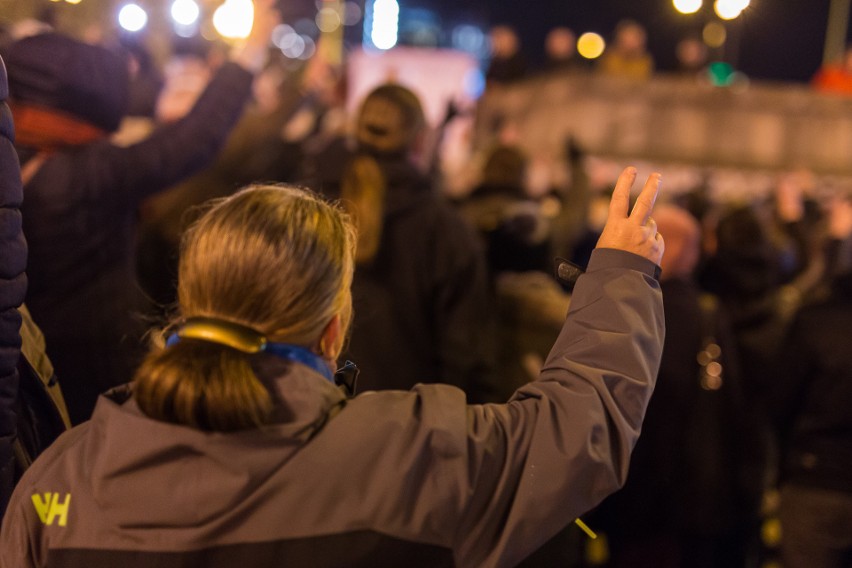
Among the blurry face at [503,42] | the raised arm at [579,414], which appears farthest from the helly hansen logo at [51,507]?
the blurry face at [503,42]

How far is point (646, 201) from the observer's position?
1.94m

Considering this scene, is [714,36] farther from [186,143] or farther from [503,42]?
[186,143]

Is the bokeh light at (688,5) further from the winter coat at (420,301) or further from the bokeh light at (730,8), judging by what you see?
the winter coat at (420,301)

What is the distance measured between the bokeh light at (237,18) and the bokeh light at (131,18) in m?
2.23

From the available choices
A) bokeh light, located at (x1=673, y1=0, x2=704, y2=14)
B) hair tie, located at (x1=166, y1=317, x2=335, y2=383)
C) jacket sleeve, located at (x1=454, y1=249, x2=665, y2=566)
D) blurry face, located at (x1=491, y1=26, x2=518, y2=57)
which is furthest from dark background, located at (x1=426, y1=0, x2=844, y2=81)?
hair tie, located at (x1=166, y1=317, x2=335, y2=383)

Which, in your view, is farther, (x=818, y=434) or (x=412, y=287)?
(x=818, y=434)

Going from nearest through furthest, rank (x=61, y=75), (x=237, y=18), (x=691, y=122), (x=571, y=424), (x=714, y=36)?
(x=571, y=424)
(x=61, y=75)
(x=237, y=18)
(x=691, y=122)
(x=714, y=36)

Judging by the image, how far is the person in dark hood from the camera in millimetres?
3816

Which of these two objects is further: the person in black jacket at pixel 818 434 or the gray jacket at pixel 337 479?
the person in black jacket at pixel 818 434

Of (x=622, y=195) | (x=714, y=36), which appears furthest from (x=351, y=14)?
(x=622, y=195)

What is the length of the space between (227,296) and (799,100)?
17024 mm

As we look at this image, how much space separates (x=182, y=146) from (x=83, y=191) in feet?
1.32

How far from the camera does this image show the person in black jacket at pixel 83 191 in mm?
3145

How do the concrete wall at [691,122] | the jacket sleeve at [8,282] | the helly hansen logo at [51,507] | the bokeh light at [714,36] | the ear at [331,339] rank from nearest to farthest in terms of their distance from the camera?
the helly hansen logo at [51,507], the ear at [331,339], the jacket sleeve at [8,282], the concrete wall at [691,122], the bokeh light at [714,36]
